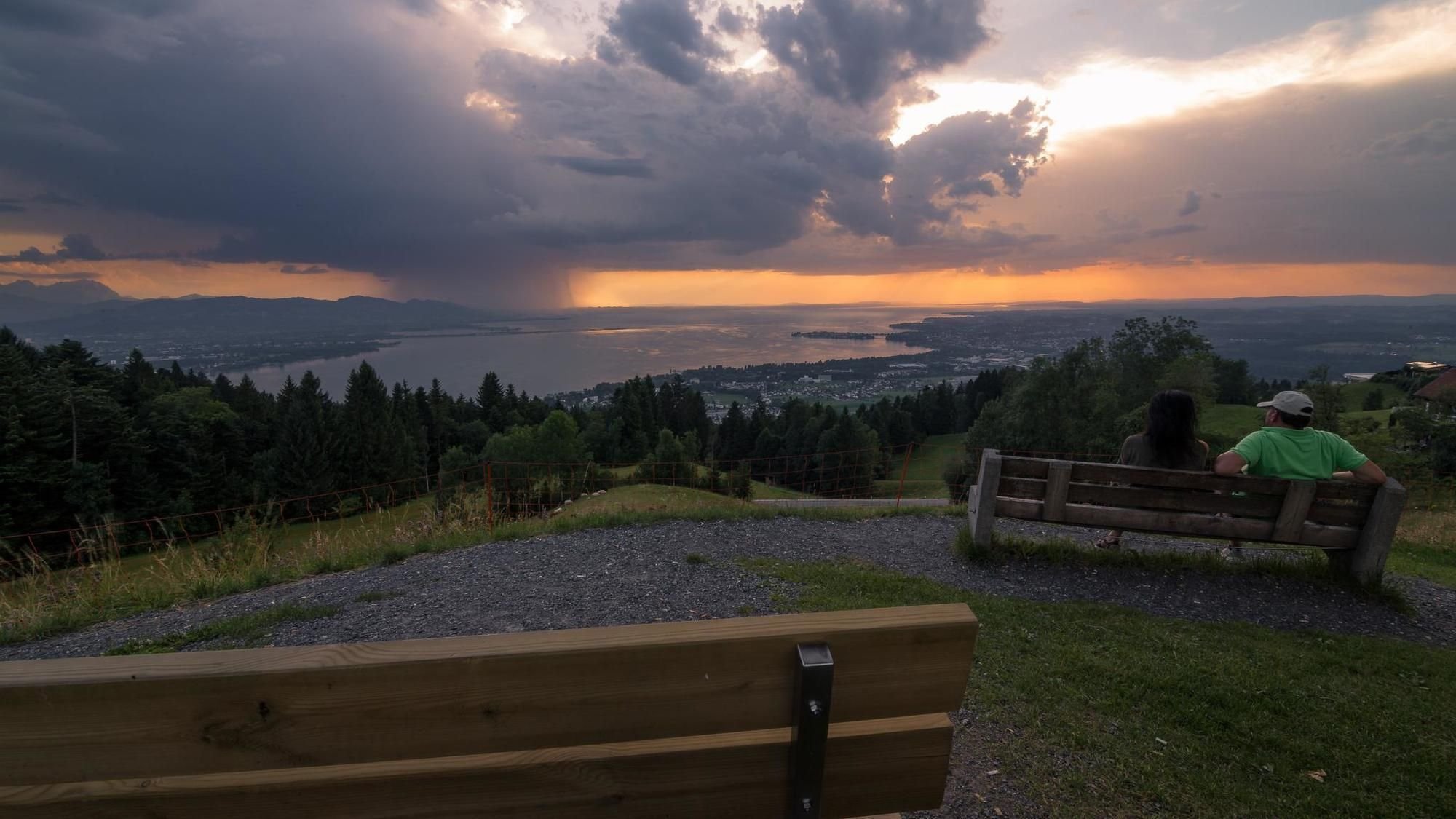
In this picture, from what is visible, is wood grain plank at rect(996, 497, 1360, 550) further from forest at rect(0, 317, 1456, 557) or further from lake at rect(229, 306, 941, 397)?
lake at rect(229, 306, 941, 397)

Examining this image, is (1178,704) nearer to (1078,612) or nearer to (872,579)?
(1078,612)

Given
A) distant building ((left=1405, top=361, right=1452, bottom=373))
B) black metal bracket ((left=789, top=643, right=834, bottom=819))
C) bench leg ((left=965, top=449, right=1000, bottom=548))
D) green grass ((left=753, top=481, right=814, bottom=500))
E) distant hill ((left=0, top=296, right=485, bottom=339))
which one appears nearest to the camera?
black metal bracket ((left=789, top=643, right=834, bottom=819))

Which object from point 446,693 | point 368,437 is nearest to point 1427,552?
point 446,693

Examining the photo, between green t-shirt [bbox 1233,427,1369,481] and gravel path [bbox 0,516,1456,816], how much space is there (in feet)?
3.57

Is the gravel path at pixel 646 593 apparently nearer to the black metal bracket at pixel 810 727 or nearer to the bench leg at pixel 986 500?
the bench leg at pixel 986 500

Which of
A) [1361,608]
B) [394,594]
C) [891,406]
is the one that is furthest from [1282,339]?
[394,594]

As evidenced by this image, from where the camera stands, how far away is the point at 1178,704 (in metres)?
3.90

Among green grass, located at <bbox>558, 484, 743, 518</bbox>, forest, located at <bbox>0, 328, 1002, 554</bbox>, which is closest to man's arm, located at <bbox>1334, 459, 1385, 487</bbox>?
green grass, located at <bbox>558, 484, 743, 518</bbox>

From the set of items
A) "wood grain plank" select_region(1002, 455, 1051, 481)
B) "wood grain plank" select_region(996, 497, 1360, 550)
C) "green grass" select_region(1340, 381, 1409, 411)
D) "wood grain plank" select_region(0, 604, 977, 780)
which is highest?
"wood grain plank" select_region(0, 604, 977, 780)

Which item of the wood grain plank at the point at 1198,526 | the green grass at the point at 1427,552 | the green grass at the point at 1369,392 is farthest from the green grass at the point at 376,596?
the green grass at the point at 1369,392

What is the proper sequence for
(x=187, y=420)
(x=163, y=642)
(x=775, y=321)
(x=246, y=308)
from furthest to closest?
(x=775, y=321), (x=246, y=308), (x=187, y=420), (x=163, y=642)

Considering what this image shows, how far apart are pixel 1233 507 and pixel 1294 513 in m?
0.48

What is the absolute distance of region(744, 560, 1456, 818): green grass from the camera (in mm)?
3154

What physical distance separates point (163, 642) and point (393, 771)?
579 centimetres
